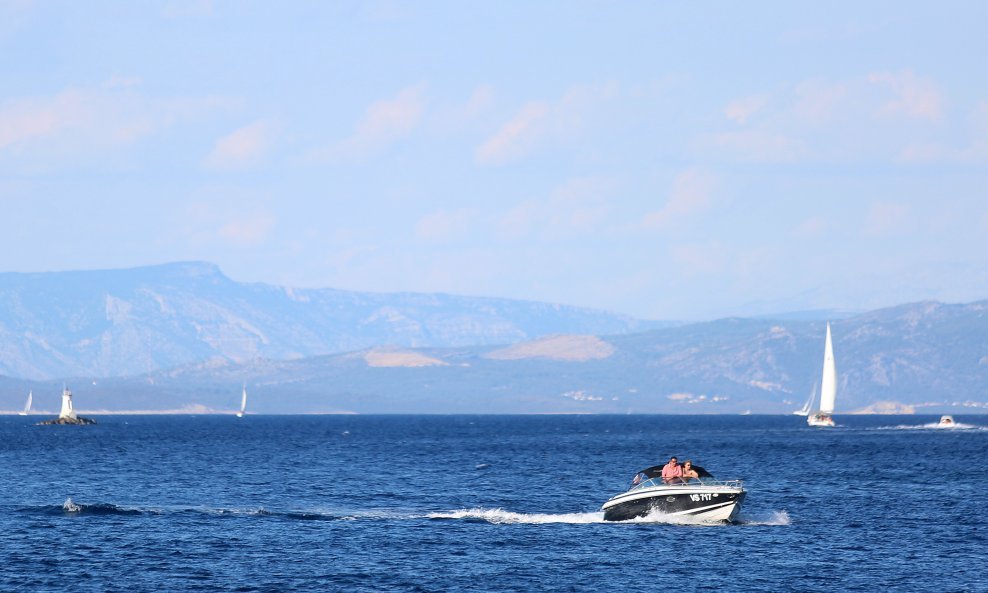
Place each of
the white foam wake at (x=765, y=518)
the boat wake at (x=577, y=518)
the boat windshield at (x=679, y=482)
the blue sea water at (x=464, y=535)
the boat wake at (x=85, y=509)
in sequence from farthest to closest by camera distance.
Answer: the boat wake at (x=85, y=509)
the white foam wake at (x=765, y=518)
the boat wake at (x=577, y=518)
the boat windshield at (x=679, y=482)
the blue sea water at (x=464, y=535)

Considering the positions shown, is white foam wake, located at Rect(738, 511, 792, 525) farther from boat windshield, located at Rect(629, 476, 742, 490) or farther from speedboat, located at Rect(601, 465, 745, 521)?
boat windshield, located at Rect(629, 476, 742, 490)

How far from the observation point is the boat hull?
9262cm

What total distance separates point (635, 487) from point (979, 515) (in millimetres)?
24947

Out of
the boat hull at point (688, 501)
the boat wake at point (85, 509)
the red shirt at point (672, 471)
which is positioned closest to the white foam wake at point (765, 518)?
the boat hull at point (688, 501)

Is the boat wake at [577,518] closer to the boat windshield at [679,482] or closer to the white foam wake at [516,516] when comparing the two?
the white foam wake at [516,516]

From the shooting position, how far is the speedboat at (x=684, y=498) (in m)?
92.7

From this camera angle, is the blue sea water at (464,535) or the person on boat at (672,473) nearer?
the blue sea water at (464,535)

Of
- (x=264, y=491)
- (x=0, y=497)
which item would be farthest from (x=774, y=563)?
(x=0, y=497)

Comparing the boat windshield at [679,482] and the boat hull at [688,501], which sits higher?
the boat windshield at [679,482]

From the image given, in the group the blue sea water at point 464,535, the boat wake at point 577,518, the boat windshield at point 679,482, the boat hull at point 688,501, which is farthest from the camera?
the boat wake at point 577,518

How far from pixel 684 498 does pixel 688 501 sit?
1.03 feet

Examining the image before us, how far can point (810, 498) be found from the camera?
382 feet

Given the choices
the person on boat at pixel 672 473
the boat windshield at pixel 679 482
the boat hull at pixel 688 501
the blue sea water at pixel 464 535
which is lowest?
the blue sea water at pixel 464 535

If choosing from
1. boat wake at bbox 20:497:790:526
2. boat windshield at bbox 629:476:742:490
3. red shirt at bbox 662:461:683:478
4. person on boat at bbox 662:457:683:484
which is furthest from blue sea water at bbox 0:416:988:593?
red shirt at bbox 662:461:683:478
